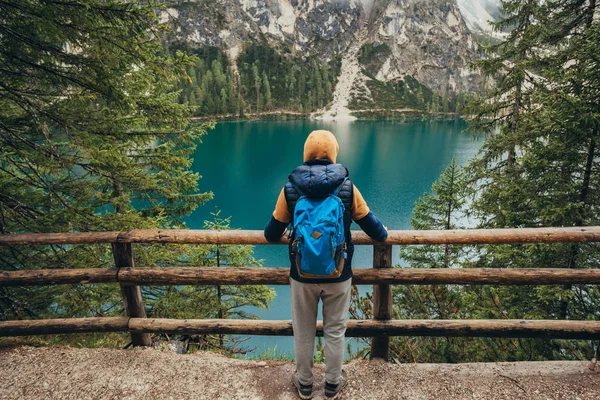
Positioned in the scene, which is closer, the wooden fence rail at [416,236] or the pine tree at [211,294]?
the wooden fence rail at [416,236]

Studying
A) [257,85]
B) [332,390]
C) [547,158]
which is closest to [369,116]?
[257,85]

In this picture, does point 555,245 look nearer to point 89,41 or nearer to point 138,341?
point 138,341

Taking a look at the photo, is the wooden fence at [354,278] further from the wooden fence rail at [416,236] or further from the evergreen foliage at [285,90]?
the evergreen foliage at [285,90]

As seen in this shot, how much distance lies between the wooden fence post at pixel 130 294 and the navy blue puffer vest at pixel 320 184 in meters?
2.07

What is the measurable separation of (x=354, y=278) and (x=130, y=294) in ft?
8.28

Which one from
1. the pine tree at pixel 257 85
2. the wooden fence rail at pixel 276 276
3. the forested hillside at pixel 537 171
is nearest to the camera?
the wooden fence rail at pixel 276 276

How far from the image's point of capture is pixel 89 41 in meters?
4.37

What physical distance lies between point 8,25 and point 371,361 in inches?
237

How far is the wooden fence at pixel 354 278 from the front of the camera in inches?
135

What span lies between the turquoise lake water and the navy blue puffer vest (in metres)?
11.9

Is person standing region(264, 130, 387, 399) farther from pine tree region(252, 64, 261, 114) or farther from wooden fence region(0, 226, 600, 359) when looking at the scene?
pine tree region(252, 64, 261, 114)

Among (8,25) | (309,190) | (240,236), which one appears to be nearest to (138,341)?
(240,236)

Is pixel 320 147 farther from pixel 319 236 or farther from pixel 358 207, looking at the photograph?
pixel 319 236

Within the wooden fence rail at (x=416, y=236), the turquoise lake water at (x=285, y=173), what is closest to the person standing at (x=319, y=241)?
the wooden fence rail at (x=416, y=236)
